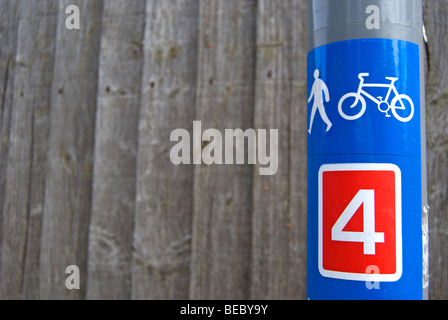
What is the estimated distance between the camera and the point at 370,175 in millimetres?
773

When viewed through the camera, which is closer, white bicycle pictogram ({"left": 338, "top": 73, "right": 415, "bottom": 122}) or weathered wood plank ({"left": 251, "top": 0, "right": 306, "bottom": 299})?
white bicycle pictogram ({"left": 338, "top": 73, "right": 415, "bottom": 122})

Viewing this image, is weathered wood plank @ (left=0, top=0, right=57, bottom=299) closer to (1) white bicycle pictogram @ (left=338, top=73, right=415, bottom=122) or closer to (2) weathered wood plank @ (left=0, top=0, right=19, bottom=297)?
(2) weathered wood plank @ (left=0, top=0, right=19, bottom=297)

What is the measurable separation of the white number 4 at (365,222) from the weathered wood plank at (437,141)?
0.58 metres

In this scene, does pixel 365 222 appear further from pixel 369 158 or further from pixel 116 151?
pixel 116 151

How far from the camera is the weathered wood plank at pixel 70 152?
4.91 ft

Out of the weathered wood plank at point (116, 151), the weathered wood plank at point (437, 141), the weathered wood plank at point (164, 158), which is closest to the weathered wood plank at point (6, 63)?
the weathered wood plank at point (116, 151)

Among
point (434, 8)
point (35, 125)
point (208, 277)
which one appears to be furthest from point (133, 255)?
point (434, 8)

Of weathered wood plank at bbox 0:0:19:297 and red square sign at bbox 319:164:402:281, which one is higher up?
weathered wood plank at bbox 0:0:19:297

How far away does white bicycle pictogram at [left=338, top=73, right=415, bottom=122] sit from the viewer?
2.56ft

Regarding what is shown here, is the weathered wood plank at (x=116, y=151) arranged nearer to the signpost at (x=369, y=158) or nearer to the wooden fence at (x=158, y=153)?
the wooden fence at (x=158, y=153)

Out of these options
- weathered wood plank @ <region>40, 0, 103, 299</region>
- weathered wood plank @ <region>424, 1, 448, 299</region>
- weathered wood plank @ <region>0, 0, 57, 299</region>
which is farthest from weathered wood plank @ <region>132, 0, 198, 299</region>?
weathered wood plank @ <region>424, 1, 448, 299</region>

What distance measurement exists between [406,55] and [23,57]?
1.59 metres
